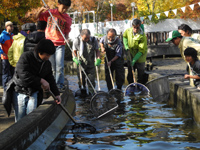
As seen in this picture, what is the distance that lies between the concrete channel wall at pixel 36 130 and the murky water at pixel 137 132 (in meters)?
0.19

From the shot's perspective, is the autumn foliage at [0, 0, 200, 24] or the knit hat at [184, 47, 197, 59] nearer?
the knit hat at [184, 47, 197, 59]

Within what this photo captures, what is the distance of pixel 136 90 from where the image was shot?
11367mm

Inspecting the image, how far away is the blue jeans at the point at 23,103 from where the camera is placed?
5.89m

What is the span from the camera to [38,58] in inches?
221

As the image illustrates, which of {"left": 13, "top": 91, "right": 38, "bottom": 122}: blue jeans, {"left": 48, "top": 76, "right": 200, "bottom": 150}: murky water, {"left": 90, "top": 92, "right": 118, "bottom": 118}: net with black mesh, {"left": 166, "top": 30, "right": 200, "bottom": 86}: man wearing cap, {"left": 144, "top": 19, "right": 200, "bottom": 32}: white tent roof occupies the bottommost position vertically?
{"left": 48, "top": 76, "right": 200, "bottom": 150}: murky water

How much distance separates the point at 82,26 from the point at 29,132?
40154 millimetres

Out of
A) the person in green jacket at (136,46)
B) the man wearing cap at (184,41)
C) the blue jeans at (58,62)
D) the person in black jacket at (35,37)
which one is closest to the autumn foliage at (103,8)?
the person in green jacket at (136,46)

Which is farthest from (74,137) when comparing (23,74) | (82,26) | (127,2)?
(127,2)

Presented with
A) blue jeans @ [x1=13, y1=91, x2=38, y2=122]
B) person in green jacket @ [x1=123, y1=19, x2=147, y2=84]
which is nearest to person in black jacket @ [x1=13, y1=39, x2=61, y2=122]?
blue jeans @ [x1=13, y1=91, x2=38, y2=122]

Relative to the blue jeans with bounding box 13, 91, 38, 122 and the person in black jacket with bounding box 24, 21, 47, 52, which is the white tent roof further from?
the blue jeans with bounding box 13, 91, 38, 122

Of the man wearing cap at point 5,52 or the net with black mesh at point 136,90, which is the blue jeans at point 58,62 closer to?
the man wearing cap at point 5,52

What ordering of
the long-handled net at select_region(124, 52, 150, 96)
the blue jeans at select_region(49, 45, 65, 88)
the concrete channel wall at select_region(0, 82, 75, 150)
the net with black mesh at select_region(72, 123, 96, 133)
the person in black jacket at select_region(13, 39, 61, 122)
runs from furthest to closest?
1. the long-handled net at select_region(124, 52, 150, 96)
2. the blue jeans at select_region(49, 45, 65, 88)
3. the net with black mesh at select_region(72, 123, 96, 133)
4. the person in black jacket at select_region(13, 39, 61, 122)
5. the concrete channel wall at select_region(0, 82, 75, 150)

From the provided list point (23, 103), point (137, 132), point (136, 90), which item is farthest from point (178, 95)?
point (23, 103)

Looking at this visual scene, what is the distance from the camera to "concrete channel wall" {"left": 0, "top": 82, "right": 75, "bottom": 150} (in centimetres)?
451
